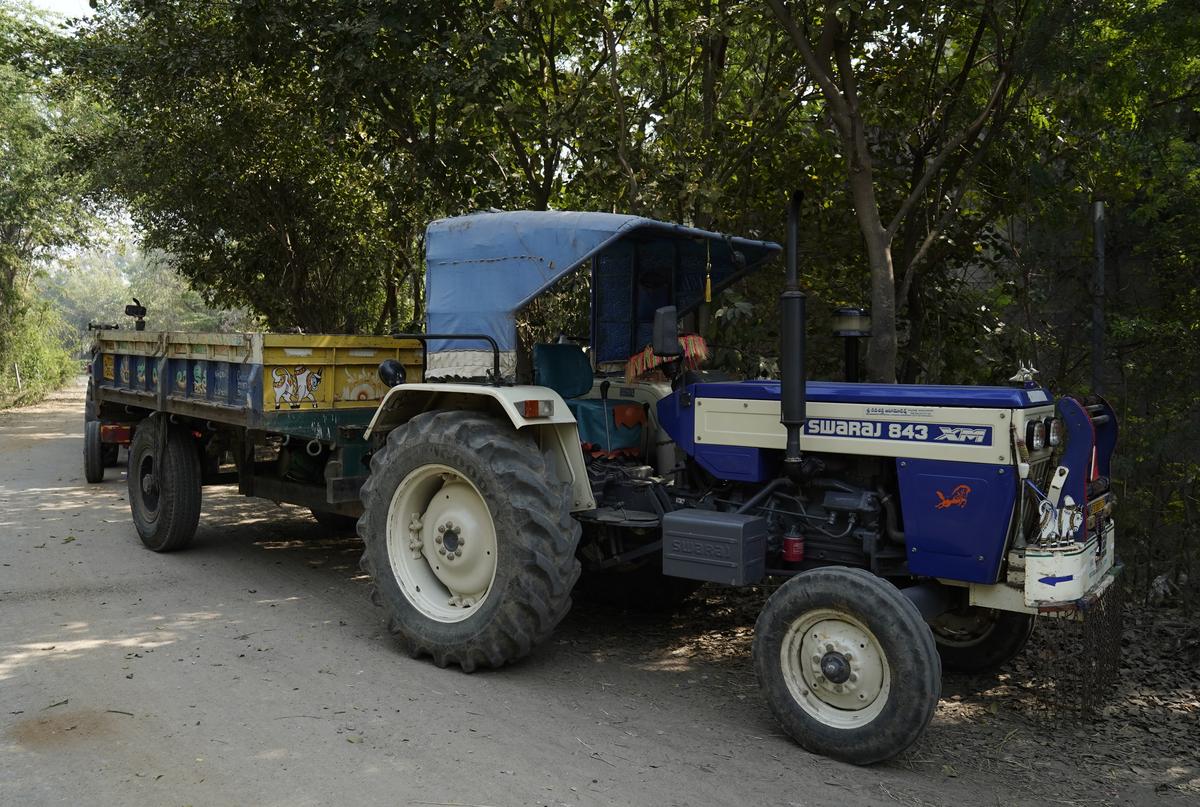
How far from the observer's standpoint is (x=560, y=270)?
5.02 metres

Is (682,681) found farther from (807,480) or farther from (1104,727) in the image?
(1104,727)

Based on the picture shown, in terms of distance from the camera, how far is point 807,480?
→ 479 centimetres

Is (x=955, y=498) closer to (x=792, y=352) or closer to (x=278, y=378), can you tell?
A: (x=792, y=352)

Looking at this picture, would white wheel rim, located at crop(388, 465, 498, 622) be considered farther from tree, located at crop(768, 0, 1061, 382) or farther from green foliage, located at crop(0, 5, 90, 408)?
green foliage, located at crop(0, 5, 90, 408)

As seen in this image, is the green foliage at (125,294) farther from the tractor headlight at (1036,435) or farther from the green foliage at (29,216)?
the tractor headlight at (1036,435)

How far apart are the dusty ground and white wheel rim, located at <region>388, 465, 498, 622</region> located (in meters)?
0.39

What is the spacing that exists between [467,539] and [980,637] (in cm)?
279

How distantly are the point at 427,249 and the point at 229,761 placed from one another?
286 cm

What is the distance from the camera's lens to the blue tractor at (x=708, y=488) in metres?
4.18

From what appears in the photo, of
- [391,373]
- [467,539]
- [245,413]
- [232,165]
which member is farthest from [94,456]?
[467,539]

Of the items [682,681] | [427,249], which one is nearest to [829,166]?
[427,249]

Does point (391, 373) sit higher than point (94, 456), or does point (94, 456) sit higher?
point (391, 373)

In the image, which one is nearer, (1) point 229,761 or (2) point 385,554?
(1) point 229,761

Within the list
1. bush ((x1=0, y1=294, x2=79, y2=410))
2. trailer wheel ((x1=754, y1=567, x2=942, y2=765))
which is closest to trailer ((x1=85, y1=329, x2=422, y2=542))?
trailer wheel ((x1=754, y1=567, x2=942, y2=765))
